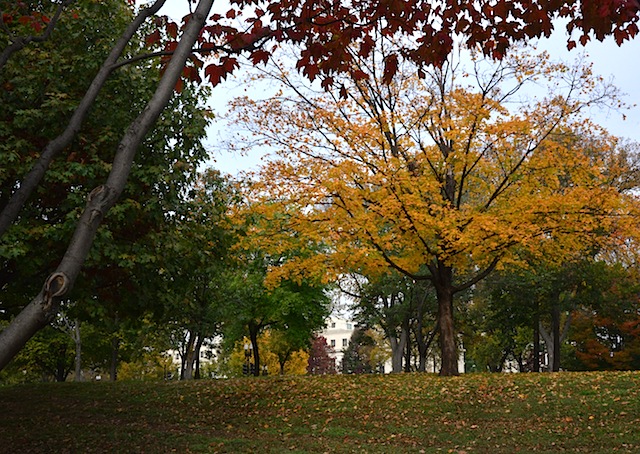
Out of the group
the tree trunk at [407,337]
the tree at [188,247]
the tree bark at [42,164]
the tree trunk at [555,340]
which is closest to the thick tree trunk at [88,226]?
the tree bark at [42,164]

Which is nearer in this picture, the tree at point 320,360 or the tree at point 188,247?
the tree at point 188,247

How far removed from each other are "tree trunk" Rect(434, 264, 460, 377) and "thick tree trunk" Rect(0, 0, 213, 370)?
1408cm

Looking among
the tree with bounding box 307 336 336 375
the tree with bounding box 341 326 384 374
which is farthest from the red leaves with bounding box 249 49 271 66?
the tree with bounding box 341 326 384 374

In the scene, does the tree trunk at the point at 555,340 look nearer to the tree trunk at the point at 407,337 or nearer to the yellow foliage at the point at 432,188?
the tree trunk at the point at 407,337

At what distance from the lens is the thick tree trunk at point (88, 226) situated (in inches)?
120

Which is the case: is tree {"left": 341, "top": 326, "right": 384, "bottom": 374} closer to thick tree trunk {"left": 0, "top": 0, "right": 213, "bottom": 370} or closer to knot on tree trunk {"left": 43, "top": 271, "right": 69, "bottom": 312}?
thick tree trunk {"left": 0, "top": 0, "right": 213, "bottom": 370}

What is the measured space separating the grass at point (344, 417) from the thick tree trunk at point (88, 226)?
647 centimetres

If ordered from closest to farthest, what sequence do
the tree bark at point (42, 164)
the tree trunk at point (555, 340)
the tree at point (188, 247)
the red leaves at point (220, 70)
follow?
the tree bark at point (42, 164) < the red leaves at point (220, 70) < the tree at point (188, 247) < the tree trunk at point (555, 340)

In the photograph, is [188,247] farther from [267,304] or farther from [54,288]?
[267,304]

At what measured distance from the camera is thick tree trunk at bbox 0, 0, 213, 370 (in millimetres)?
3049

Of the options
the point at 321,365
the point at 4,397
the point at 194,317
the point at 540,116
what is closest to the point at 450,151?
the point at 540,116

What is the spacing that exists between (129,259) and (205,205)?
308 centimetres

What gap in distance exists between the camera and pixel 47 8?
1118 centimetres

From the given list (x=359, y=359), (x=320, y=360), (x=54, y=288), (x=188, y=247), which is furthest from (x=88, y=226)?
(x=320, y=360)
